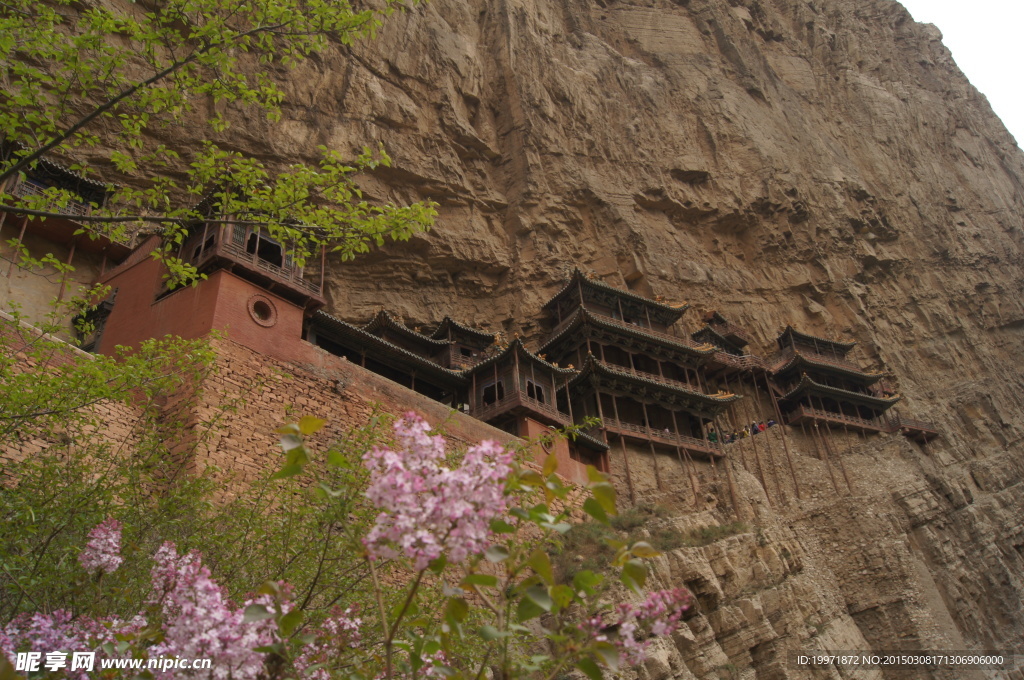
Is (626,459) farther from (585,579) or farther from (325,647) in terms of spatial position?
(585,579)

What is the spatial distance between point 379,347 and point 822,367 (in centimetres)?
2159

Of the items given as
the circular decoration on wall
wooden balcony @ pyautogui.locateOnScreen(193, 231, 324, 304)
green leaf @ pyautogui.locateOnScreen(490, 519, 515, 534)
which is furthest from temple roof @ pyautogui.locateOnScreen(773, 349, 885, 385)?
green leaf @ pyautogui.locateOnScreen(490, 519, 515, 534)

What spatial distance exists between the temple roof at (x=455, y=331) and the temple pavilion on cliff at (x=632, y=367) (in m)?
2.72

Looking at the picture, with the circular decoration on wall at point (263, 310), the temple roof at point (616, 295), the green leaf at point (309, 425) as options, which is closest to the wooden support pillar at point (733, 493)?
the temple roof at point (616, 295)

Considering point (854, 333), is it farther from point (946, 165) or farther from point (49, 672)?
point (49, 672)

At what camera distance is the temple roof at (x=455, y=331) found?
2838cm

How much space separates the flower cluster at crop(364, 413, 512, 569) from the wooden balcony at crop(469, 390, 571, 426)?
63.9 feet

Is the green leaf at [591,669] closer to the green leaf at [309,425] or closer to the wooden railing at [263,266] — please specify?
the green leaf at [309,425]

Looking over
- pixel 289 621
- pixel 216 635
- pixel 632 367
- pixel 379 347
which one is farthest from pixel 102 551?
pixel 632 367

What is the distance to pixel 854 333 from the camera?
121 feet

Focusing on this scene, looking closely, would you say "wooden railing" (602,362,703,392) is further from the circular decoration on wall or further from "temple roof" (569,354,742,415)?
the circular decoration on wall

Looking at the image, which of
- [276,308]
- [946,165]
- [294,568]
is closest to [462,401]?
[276,308]

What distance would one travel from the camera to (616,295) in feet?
103

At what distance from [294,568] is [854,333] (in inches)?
1428
